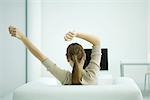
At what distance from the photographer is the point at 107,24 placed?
5.71 metres

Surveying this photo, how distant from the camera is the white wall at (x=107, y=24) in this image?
5695mm

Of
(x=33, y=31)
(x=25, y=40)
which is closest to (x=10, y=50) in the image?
(x=33, y=31)

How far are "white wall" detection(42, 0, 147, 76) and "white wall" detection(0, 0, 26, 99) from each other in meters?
0.96

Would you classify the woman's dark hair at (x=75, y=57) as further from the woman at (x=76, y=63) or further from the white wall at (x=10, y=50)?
the white wall at (x=10, y=50)

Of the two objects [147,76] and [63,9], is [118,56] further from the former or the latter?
[63,9]

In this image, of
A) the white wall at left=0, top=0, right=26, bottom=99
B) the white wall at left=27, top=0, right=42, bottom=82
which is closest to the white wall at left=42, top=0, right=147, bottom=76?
the white wall at left=27, top=0, right=42, bottom=82

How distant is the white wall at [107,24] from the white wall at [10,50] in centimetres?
96

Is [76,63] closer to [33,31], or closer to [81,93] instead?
[81,93]

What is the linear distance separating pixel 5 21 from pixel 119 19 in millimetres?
2742

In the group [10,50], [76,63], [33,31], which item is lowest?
[76,63]

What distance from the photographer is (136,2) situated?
5.68 metres

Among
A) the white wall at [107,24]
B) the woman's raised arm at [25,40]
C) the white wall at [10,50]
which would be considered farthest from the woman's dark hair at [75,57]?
the white wall at [107,24]

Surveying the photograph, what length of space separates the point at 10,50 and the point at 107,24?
95.3 inches

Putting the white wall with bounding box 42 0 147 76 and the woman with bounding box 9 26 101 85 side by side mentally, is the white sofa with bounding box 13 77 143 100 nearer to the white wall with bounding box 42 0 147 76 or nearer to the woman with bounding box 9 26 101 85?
the woman with bounding box 9 26 101 85
